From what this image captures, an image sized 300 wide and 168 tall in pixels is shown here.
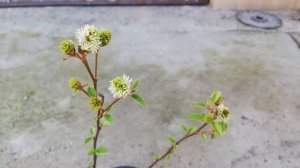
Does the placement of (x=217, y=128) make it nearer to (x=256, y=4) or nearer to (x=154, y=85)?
(x=154, y=85)

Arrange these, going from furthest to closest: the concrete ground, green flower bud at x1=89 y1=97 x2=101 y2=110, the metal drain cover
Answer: the metal drain cover < the concrete ground < green flower bud at x1=89 y1=97 x2=101 y2=110

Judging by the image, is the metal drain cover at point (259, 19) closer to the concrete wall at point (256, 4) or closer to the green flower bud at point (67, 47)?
the concrete wall at point (256, 4)

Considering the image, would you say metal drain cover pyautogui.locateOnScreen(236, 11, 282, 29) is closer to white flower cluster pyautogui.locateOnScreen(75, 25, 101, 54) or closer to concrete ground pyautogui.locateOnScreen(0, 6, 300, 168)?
concrete ground pyautogui.locateOnScreen(0, 6, 300, 168)

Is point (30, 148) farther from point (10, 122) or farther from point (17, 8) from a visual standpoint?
point (17, 8)

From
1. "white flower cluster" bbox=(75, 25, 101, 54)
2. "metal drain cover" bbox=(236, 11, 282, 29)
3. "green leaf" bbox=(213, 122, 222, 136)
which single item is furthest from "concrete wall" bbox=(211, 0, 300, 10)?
"white flower cluster" bbox=(75, 25, 101, 54)

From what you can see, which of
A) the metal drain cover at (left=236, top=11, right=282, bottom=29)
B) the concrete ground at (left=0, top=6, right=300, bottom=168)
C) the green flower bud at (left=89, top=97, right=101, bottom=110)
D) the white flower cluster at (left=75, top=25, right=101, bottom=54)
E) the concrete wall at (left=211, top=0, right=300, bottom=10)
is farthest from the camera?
the concrete wall at (left=211, top=0, right=300, bottom=10)

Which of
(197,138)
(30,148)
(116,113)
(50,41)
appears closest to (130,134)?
(116,113)
